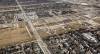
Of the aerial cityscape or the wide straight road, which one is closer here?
the wide straight road

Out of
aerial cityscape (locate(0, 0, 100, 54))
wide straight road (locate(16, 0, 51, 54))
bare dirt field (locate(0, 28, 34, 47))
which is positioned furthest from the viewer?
bare dirt field (locate(0, 28, 34, 47))

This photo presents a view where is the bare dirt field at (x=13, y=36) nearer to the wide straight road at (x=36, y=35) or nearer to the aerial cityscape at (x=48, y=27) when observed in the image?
the aerial cityscape at (x=48, y=27)

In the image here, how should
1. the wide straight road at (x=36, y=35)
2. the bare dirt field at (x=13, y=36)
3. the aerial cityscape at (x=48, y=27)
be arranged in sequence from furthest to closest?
1. the bare dirt field at (x=13, y=36)
2. the aerial cityscape at (x=48, y=27)
3. the wide straight road at (x=36, y=35)

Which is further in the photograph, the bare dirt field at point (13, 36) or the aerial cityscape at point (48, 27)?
the bare dirt field at point (13, 36)

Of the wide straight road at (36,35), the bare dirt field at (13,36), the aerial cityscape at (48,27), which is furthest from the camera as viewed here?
the bare dirt field at (13,36)

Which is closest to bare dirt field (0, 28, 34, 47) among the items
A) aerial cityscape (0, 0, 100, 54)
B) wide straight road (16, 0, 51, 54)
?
aerial cityscape (0, 0, 100, 54)

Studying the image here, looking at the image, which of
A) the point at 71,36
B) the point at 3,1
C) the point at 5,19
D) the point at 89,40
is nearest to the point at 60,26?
the point at 71,36

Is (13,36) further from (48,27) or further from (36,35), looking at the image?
(48,27)

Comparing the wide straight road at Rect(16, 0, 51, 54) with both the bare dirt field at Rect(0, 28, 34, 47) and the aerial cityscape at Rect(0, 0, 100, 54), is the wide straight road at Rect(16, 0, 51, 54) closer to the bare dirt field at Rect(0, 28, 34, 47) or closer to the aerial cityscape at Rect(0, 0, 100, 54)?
the aerial cityscape at Rect(0, 0, 100, 54)

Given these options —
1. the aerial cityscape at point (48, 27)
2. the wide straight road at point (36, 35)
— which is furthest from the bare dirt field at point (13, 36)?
the wide straight road at point (36, 35)

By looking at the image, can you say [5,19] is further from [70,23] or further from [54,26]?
[70,23]
